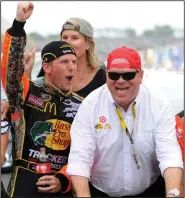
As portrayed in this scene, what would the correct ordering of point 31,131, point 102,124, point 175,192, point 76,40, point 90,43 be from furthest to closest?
point 90,43, point 76,40, point 31,131, point 102,124, point 175,192

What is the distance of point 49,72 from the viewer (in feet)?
10.5

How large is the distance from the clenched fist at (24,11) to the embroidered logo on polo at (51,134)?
2.05 ft

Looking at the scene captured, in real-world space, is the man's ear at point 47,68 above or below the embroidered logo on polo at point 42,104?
above

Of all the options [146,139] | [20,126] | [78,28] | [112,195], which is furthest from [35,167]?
[78,28]

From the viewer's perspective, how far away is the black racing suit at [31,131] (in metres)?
2.97

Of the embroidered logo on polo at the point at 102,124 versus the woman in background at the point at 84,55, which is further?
the woman in background at the point at 84,55

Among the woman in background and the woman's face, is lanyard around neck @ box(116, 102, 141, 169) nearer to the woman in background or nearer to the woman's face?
the woman in background

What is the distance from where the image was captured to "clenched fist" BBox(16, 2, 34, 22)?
2.84m

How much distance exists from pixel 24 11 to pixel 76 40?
1089 millimetres

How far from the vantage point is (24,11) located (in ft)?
9.36

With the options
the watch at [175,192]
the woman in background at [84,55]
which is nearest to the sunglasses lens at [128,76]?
the watch at [175,192]

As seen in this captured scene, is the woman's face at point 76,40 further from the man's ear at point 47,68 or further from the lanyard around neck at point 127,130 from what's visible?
the lanyard around neck at point 127,130

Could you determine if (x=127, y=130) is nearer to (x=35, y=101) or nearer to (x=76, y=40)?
(x=35, y=101)

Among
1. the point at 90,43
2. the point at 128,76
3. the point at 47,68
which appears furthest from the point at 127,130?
the point at 90,43
